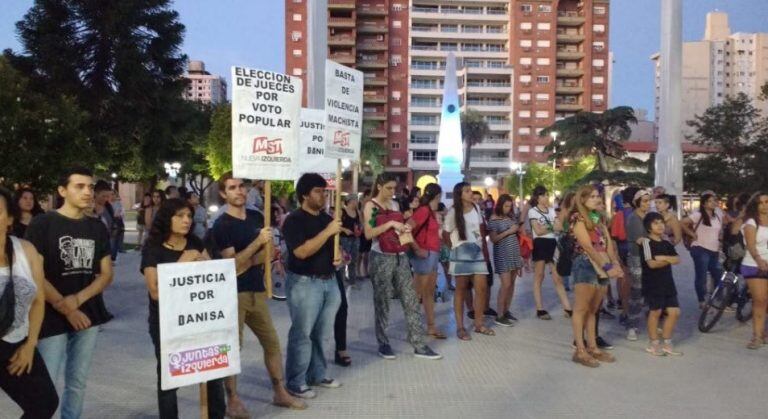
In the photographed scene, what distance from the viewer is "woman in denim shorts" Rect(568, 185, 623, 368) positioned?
689 cm

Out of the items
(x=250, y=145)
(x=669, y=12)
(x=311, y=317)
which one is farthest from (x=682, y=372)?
(x=669, y=12)

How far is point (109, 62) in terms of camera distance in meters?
28.2

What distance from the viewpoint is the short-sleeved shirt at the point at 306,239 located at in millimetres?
5547

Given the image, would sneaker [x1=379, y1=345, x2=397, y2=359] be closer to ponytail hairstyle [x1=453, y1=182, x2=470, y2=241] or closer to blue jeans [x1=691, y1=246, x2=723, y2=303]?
ponytail hairstyle [x1=453, y1=182, x2=470, y2=241]

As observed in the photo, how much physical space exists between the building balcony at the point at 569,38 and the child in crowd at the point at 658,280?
8077 centimetres

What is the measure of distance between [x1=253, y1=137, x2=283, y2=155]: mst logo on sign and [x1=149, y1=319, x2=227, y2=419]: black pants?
1.49 meters

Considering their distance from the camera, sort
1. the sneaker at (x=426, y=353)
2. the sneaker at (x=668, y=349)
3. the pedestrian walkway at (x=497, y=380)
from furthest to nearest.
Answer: the sneaker at (x=668, y=349) → the sneaker at (x=426, y=353) → the pedestrian walkway at (x=497, y=380)

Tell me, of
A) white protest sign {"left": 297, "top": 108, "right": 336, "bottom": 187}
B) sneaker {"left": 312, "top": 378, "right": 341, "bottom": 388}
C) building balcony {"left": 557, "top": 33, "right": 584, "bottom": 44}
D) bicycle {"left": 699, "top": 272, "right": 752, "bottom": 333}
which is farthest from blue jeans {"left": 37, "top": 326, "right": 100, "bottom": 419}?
building balcony {"left": 557, "top": 33, "right": 584, "bottom": 44}

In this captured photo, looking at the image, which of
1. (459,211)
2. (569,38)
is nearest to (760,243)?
(459,211)

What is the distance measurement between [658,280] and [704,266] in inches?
128

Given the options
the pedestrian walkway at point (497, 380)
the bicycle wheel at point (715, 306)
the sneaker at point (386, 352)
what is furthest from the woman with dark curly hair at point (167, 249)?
the bicycle wheel at point (715, 306)

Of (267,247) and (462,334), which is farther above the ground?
(267,247)

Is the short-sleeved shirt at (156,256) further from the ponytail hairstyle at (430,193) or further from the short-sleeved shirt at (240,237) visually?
the ponytail hairstyle at (430,193)

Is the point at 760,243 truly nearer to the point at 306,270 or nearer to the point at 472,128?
the point at 306,270
